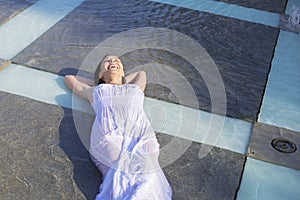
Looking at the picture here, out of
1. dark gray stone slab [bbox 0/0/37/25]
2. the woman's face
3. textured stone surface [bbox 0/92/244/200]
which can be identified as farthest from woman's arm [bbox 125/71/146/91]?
dark gray stone slab [bbox 0/0/37/25]

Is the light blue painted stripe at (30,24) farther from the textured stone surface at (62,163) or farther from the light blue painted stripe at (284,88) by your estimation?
the light blue painted stripe at (284,88)

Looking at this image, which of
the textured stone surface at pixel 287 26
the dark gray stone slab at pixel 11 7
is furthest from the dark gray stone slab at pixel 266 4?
the dark gray stone slab at pixel 11 7

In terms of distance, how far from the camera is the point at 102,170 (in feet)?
7.82

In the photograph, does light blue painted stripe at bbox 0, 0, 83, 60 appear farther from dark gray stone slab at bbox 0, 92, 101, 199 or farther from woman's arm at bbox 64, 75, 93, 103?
dark gray stone slab at bbox 0, 92, 101, 199

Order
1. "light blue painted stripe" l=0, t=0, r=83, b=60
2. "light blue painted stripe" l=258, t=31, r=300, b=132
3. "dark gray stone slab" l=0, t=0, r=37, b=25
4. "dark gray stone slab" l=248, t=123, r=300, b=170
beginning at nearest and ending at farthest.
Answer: "dark gray stone slab" l=248, t=123, r=300, b=170
"light blue painted stripe" l=258, t=31, r=300, b=132
"light blue painted stripe" l=0, t=0, r=83, b=60
"dark gray stone slab" l=0, t=0, r=37, b=25

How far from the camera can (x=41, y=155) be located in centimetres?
251

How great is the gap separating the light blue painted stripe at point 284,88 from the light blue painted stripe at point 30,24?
1823 millimetres

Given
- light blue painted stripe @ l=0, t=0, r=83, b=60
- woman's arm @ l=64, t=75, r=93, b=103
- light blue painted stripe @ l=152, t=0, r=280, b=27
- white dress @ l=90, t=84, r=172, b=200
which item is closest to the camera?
white dress @ l=90, t=84, r=172, b=200

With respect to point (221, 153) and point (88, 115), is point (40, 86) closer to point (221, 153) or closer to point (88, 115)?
point (88, 115)

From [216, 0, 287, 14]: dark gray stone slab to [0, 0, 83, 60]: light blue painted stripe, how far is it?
1.63 m

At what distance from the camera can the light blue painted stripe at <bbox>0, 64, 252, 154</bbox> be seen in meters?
2.78

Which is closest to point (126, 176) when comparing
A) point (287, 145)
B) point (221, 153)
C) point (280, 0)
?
point (221, 153)

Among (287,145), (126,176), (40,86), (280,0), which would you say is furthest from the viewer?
(280,0)

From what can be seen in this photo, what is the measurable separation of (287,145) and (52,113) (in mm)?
1406
